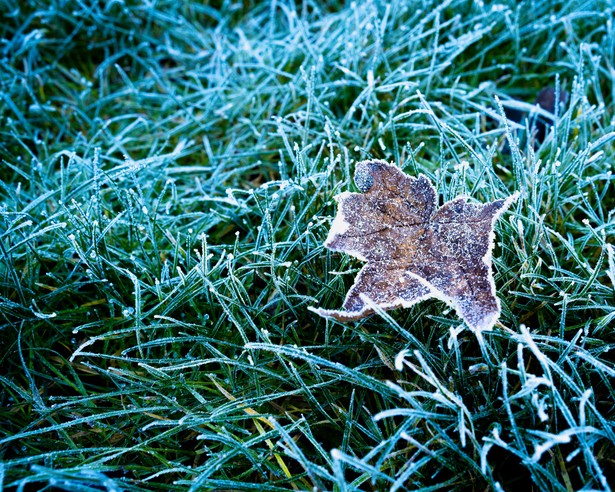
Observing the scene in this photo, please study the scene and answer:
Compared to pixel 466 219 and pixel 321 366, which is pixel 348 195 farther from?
pixel 321 366

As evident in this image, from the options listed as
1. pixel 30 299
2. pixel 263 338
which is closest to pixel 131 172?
pixel 30 299

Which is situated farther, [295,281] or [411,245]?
[295,281]

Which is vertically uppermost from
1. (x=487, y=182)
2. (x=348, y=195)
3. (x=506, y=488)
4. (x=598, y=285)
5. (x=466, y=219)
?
(x=348, y=195)

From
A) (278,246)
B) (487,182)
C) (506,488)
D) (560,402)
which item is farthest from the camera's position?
(487,182)

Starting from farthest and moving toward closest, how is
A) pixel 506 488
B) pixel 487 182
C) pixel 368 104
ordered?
pixel 368 104 → pixel 487 182 → pixel 506 488
